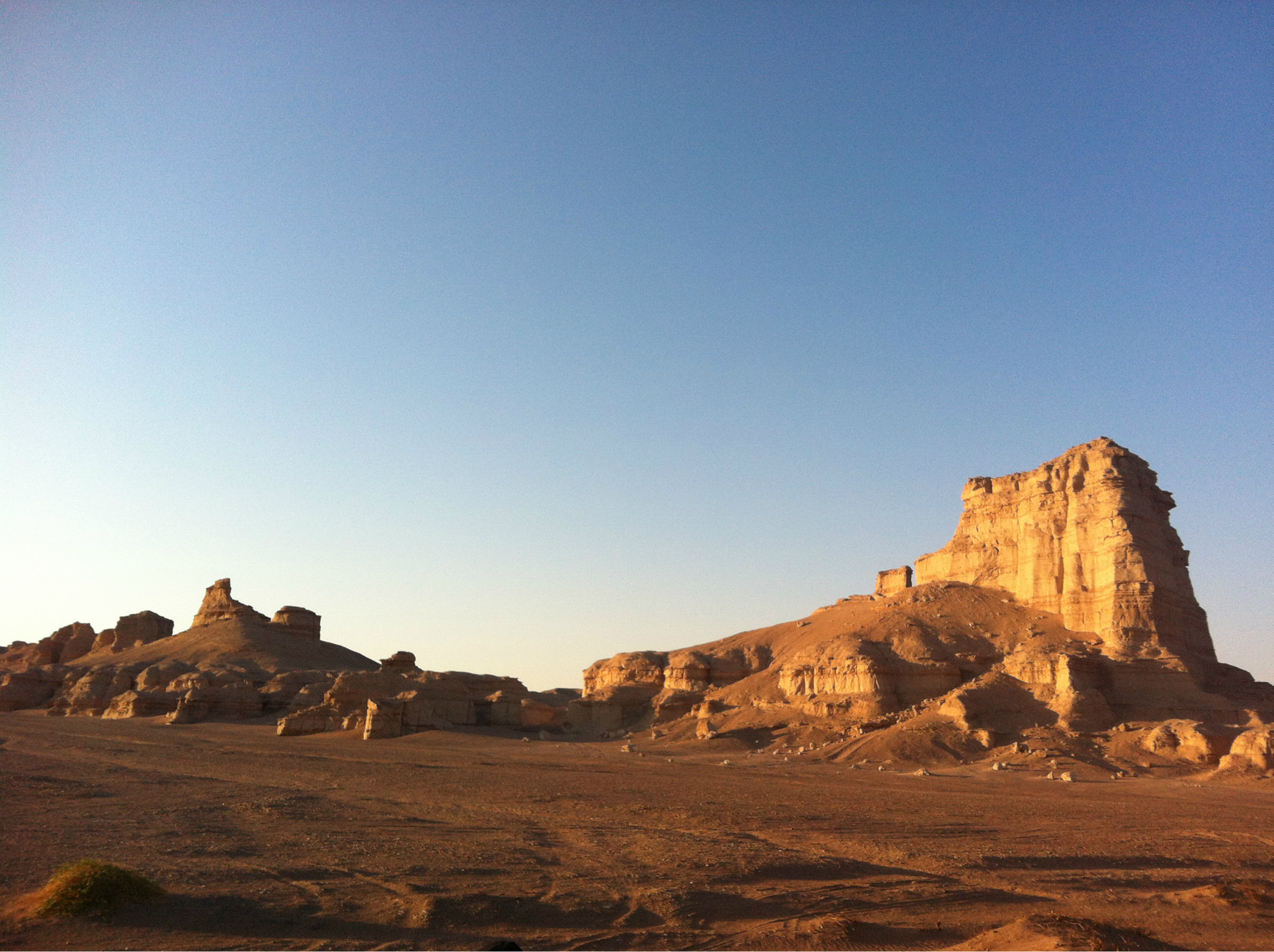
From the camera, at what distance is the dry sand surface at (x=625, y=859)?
12.8m

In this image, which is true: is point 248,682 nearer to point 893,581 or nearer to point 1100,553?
point 893,581

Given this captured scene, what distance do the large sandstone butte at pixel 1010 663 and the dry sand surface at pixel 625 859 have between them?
11.7 metres

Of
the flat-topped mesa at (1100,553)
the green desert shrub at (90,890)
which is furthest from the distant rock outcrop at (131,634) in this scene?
the green desert shrub at (90,890)

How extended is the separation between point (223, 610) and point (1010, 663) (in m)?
101

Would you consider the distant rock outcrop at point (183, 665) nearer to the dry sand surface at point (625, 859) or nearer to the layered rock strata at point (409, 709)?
the layered rock strata at point (409, 709)

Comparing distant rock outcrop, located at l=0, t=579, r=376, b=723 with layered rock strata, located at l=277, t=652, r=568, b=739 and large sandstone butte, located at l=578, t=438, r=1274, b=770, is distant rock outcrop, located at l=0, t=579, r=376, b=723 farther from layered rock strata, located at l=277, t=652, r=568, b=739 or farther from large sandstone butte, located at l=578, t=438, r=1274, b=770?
large sandstone butte, located at l=578, t=438, r=1274, b=770

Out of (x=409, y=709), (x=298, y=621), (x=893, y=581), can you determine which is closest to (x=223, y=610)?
(x=298, y=621)

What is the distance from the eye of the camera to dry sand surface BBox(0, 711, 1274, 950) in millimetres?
12781

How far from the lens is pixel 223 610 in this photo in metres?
116

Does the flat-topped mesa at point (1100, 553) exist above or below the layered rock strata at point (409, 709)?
above

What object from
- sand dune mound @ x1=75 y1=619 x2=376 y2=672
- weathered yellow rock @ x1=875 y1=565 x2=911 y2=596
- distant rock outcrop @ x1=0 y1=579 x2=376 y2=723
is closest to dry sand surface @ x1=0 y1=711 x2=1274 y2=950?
distant rock outcrop @ x1=0 y1=579 x2=376 y2=723

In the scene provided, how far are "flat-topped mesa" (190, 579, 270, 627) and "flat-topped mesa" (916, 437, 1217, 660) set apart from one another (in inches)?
3605

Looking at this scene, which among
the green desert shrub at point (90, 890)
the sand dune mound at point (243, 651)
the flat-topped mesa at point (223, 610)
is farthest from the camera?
the flat-topped mesa at point (223, 610)

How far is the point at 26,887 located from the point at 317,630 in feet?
359
